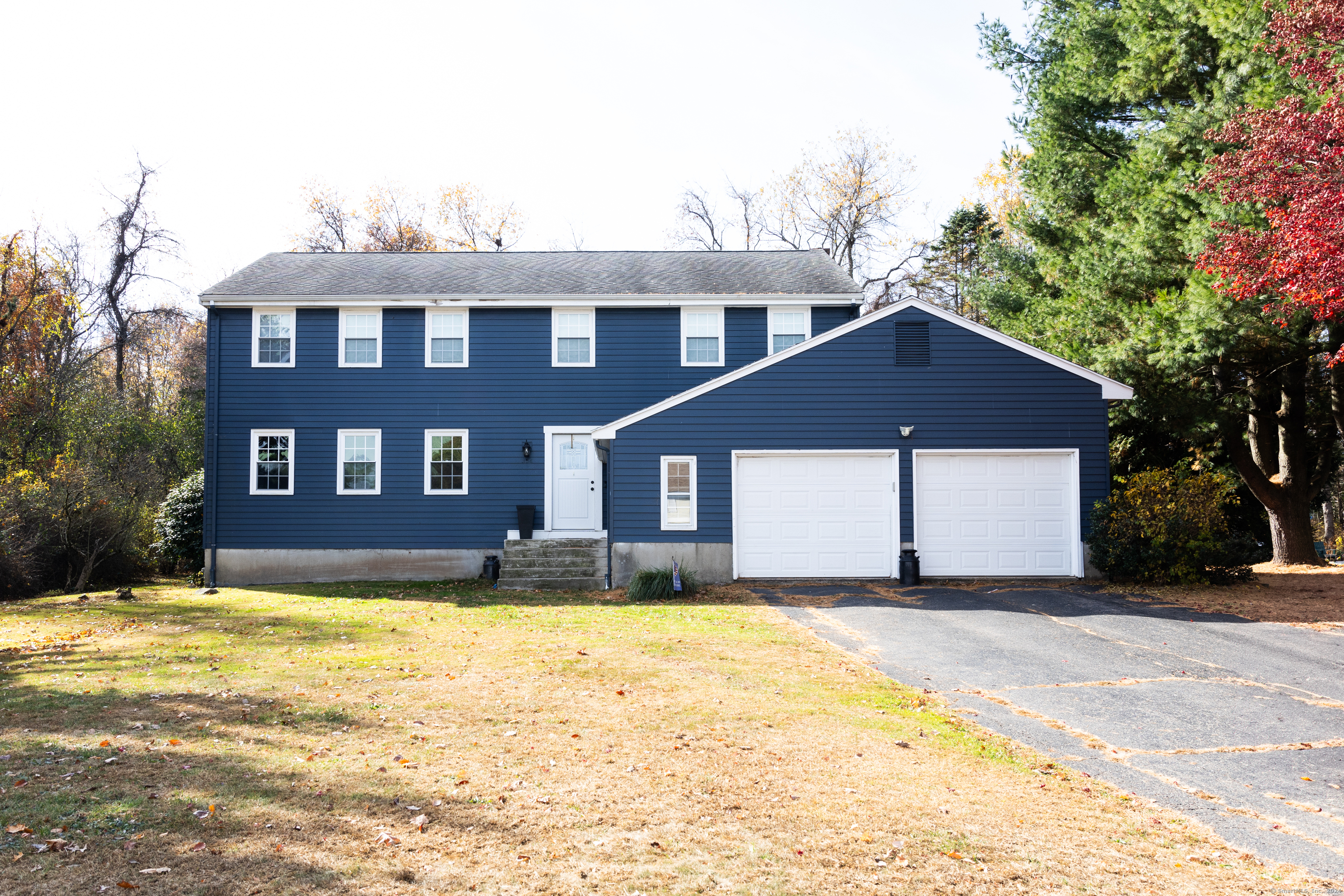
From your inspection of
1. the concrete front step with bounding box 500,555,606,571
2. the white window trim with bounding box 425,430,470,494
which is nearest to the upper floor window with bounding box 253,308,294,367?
the white window trim with bounding box 425,430,470,494

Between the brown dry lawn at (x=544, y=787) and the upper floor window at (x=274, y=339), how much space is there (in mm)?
10395

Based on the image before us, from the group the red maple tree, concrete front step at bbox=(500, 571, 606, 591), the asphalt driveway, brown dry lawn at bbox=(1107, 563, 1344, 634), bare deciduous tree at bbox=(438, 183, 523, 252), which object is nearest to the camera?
the asphalt driveway

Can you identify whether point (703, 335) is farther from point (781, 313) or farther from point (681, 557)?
point (681, 557)

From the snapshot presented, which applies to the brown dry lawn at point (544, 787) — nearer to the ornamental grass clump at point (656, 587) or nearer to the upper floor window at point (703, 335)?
the ornamental grass clump at point (656, 587)

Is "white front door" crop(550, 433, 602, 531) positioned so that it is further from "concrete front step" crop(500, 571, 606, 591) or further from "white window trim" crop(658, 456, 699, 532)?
"white window trim" crop(658, 456, 699, 532)

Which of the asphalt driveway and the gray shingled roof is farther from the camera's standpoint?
the gray shingled roof

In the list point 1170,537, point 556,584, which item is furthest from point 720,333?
point 1170,537

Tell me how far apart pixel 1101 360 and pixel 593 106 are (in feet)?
40.7

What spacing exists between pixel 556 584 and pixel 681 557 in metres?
2.37

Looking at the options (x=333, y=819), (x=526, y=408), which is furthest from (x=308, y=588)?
(x=333, y=819)

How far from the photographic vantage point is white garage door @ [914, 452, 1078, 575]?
15516 mm

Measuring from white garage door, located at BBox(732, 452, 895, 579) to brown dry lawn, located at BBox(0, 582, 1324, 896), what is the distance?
6355mm

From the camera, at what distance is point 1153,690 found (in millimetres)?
7973

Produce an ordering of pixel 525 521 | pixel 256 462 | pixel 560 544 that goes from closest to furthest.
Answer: pixel 560 544
pixel 525 521
pixel 256 462
